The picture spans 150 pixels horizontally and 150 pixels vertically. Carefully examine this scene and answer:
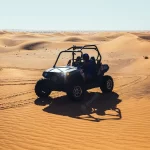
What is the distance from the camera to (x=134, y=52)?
2748 cm

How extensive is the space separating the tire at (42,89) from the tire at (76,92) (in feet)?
3.47

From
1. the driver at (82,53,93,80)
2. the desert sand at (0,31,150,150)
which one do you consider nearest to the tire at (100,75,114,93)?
the desert sand at (0,31,150,150)

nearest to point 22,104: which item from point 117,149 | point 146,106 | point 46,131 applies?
point 46,131

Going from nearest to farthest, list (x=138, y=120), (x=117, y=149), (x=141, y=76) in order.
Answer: (x=117, y=149), (x=138, y=120), (x=141, y=76)

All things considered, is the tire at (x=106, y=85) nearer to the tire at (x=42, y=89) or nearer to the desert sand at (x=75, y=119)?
the desert sand at (x=75, y=119)

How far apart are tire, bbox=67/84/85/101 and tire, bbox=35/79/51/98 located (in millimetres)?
1058

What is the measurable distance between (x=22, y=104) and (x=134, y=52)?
19.0 meters

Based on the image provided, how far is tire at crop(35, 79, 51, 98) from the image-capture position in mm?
10549

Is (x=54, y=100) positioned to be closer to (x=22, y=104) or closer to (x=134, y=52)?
(x=22, y=104)

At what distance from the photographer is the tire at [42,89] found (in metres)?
10.5

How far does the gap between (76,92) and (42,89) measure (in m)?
1.30

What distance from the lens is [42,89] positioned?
10.6m

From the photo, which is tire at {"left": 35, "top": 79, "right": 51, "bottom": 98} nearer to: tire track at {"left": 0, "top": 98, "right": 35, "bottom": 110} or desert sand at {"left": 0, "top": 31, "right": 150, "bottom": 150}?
desert sand at {"left": 0, "top": 31, "right": 150, "bottom": 150}

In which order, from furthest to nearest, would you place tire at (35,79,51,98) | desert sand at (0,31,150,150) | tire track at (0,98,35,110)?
tire at (35,79,51,98)
tire track at (0,98,35,110)
desert sand at (0,31,150,150)
